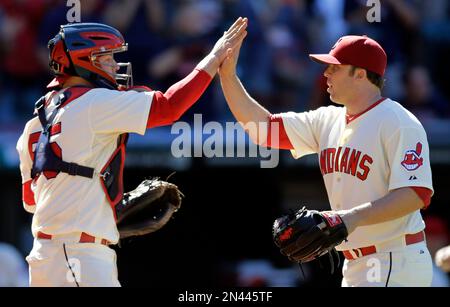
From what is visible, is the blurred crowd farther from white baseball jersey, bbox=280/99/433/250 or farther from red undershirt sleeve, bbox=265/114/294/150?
white baseball jersey, bbox=280/99/433/250

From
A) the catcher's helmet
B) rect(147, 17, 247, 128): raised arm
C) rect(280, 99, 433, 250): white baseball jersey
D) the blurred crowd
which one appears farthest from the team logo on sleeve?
the blurred crowd

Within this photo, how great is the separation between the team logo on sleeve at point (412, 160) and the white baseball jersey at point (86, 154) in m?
1.23

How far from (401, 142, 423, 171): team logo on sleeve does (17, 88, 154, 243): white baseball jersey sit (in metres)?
1.23

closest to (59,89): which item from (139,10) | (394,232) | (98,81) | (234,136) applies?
(98,81)

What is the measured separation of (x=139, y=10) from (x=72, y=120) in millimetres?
4394

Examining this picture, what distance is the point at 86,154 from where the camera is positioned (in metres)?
4.50

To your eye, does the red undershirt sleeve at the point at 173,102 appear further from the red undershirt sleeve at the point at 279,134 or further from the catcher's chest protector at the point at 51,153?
the red undershirt sleeve at the point at 279,134

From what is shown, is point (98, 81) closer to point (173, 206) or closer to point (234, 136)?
point (173, 206)

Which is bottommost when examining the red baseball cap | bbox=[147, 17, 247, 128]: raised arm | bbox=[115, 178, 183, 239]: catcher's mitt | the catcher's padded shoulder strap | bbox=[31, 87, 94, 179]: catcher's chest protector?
bbox=[115, 178, 183, 239]: catcher's mitt

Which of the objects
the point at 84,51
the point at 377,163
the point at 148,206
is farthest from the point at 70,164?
the point at 377,163

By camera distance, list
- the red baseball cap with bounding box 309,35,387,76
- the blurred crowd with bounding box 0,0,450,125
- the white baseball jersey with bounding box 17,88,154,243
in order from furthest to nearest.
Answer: the blurred crowd with bounding box 0,0,450,125 < the red baseball cap with bounding box 309,35,387,76 < the white baseball jersey with bounding box 17,88,154,243

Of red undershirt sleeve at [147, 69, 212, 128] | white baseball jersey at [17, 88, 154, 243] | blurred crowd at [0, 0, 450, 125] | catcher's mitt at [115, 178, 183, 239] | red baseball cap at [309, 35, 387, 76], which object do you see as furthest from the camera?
blurred crowd at [0, 0, 450, 125]

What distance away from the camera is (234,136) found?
8148mm

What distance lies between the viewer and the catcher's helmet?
15.3ft
